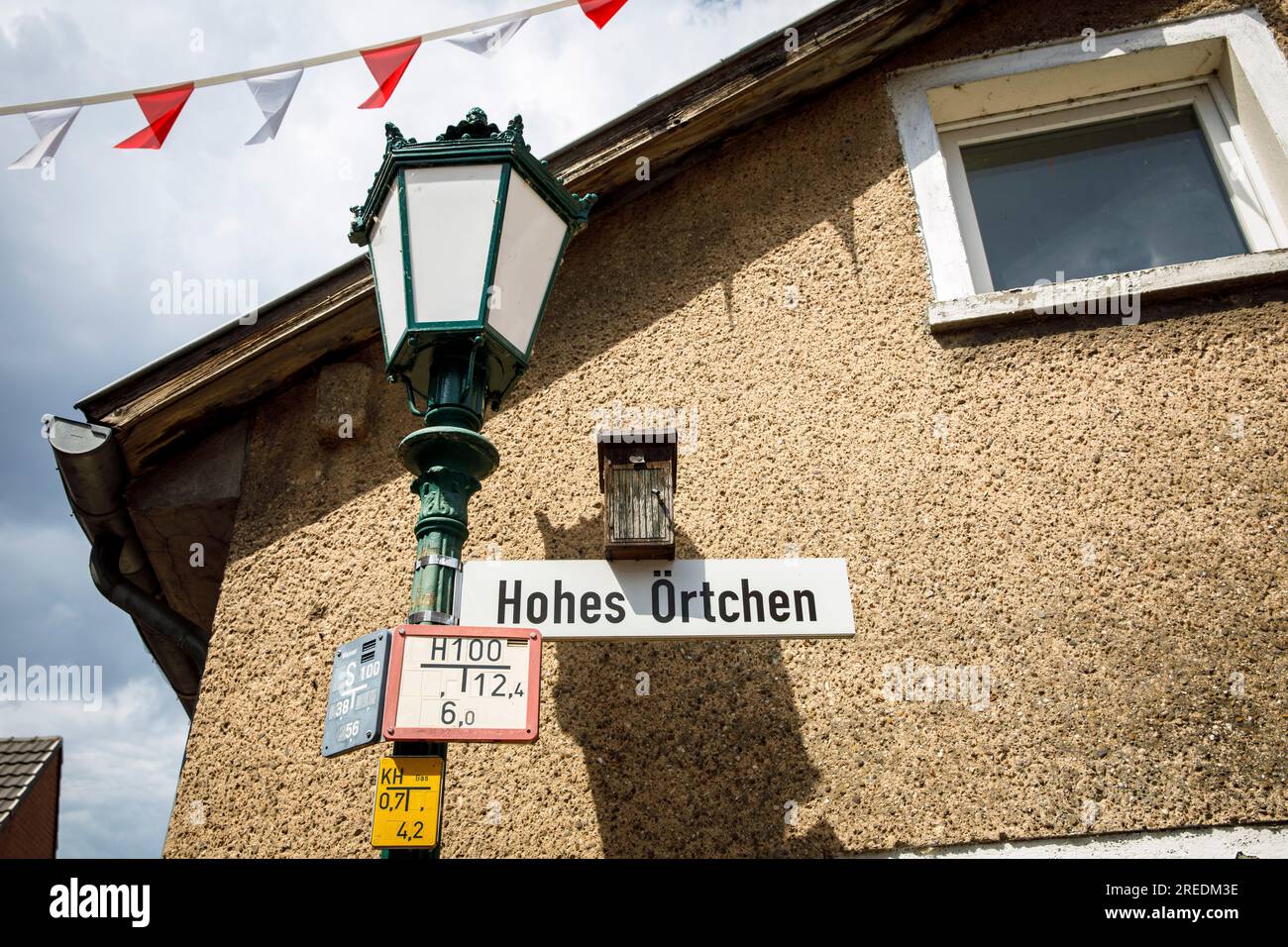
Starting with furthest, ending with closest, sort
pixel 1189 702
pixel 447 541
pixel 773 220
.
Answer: pixel 773 220, pixel 1189 702, pixel 447 541

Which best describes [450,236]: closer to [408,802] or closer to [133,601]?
[408,802]

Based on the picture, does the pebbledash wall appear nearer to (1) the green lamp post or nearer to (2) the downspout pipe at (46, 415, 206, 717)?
(2) the downspout pipe at (46, 415, 206, 717)

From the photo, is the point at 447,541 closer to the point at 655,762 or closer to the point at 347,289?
the point at 655,762

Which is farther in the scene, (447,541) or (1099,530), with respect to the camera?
(1099,530)

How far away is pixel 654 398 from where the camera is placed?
340cm

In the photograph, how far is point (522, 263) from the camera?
7.91 ft

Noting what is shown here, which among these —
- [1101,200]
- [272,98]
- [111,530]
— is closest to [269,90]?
[272,98]

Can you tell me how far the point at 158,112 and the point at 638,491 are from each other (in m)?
2.67

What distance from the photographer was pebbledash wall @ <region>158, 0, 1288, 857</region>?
2623mm

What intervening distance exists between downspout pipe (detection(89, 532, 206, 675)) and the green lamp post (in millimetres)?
2010

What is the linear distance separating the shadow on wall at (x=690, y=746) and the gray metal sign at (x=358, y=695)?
94 cm
